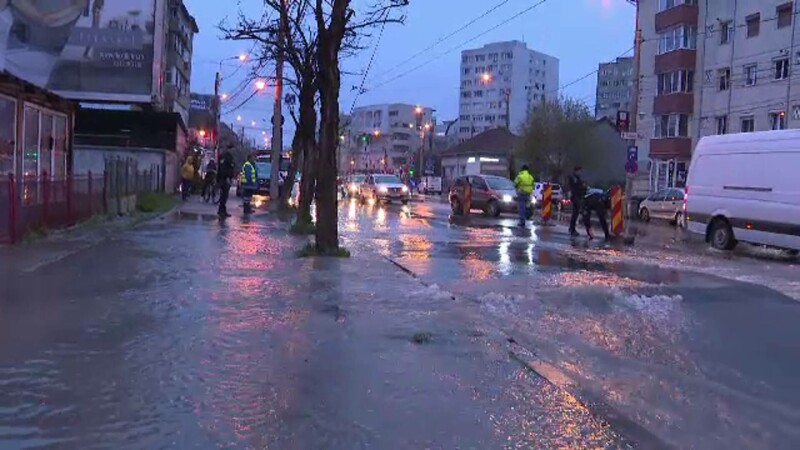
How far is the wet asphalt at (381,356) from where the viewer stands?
4.70 metres

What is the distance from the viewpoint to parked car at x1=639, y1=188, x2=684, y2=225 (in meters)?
30.0

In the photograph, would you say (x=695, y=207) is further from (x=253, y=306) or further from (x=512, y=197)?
(x=253, y=306)

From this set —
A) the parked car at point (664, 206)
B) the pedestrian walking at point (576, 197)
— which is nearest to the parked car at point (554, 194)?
the parked car at point (664, 206)

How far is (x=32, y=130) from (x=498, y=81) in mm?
136716

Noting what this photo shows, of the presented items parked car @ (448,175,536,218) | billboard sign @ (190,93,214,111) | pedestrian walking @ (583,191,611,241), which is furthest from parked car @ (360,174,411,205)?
billboard sign @ (190,93,214,111)

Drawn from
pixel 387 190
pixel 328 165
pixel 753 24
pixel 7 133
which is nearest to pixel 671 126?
pixel 753 24

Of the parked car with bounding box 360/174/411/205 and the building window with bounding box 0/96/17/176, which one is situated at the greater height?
the building window with bounding box 0/96/17/176

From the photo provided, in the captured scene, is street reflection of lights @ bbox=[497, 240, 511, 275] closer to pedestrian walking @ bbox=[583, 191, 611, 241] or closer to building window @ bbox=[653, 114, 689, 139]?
pedestrian walking @ bbox=[583, 191, 611, 241]

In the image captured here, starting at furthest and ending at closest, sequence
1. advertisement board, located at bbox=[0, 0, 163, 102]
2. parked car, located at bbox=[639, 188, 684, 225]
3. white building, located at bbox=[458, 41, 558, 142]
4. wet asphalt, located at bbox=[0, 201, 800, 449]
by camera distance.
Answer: white building, located at bbox=[458, 41, 558, 142]
parked car, located at bbox=[639, 188, 684, 225]
advertisement board, located at bbox=[0, 0, 163, 102]
wet asphalt, located at bbox=[0, 201, 800, 449]

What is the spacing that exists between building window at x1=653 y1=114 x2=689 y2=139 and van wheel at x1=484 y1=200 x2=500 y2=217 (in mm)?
23550

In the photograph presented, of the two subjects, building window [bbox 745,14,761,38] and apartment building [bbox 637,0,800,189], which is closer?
apartment building [bbox 637,0,800,189]

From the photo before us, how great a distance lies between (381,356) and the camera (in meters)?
6.30

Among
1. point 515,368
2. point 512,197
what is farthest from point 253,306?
point 512,197

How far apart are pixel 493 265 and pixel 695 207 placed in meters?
8.05
